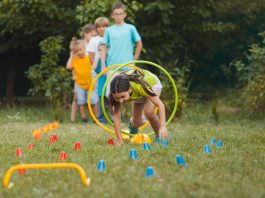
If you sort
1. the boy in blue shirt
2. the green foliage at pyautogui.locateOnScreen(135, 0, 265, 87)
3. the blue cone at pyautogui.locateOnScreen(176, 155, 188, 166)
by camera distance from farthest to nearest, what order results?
the green foliage at pyautogui.locateOnScreen(135, 0, 265, 87) → the boy in blue shirt → the blue cone at pyautogui.locateOnScreen(176, 155, 188, 166)

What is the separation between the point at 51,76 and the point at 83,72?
6.97 feet

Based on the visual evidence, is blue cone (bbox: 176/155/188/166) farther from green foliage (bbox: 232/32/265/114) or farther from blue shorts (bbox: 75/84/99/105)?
green foliage (bbox: 232/32/265/114)

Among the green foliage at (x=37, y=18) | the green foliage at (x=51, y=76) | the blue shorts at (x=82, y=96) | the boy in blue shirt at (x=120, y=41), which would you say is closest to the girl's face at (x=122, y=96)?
the boy in blue shirt at (x=120, y=41)

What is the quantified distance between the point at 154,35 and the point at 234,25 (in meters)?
2.90

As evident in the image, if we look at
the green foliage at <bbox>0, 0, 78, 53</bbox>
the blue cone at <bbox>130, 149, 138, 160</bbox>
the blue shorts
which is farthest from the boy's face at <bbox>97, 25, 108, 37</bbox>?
the blue cone at <bbox>130, 149, 138, 160</bbox>

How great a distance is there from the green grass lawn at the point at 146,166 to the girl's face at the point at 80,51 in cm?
230

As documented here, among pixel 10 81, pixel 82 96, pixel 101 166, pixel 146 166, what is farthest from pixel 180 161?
pixel 10 81

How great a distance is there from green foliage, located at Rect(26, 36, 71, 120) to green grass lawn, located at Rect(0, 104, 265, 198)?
12.3 feet

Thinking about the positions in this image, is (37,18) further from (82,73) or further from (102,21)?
(102,21)

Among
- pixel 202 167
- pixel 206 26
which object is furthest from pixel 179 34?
pixel 202 167

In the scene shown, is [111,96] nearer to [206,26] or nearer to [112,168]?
[112,168]

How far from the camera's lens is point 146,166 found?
5492 millimetres

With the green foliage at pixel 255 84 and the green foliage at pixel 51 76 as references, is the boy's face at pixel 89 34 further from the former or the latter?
the green foliage at pixel 255 84

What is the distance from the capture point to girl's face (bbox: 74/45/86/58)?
11242 mm
